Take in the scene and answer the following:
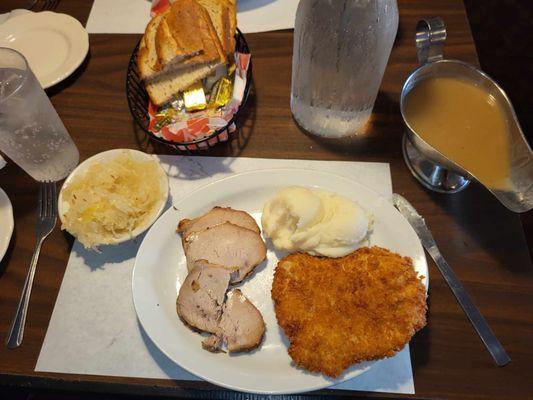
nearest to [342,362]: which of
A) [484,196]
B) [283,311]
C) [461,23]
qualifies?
[283,311]

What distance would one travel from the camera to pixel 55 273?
40.6 inches

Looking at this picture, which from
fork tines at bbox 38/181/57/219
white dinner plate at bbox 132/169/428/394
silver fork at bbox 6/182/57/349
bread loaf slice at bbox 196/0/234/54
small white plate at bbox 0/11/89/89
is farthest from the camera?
small white plate at bbox 0/11/89/89

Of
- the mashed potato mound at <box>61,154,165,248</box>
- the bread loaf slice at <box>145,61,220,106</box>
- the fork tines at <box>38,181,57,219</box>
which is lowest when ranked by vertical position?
the fork tines at <box>38,181,57,219</box>

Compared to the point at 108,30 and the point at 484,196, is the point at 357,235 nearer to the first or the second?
the point at 484,196

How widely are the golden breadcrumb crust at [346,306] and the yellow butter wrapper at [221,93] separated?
0.52 meters

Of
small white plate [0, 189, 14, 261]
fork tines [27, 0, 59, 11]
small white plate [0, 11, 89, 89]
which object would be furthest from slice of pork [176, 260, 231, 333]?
fork tines [27, 0, 59, 11]

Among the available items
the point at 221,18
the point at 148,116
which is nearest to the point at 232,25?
the point at 221,18

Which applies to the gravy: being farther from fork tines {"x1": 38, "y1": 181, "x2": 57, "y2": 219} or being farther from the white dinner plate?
fork tines {"x1": 38, "y1": 181, "x2": 57, "y2": 219}

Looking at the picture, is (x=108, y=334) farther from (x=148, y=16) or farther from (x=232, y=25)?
(x=148, y=16)

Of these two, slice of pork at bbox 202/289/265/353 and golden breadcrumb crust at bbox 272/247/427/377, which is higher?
golden breadcrumb crust at bbox 272/247/427/377

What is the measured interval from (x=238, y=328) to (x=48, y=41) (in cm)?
119

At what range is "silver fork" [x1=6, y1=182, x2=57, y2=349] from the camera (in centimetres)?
95

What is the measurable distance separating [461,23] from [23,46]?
1547 mm

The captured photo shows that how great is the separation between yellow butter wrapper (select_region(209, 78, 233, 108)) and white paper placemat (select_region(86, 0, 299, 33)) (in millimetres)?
327
